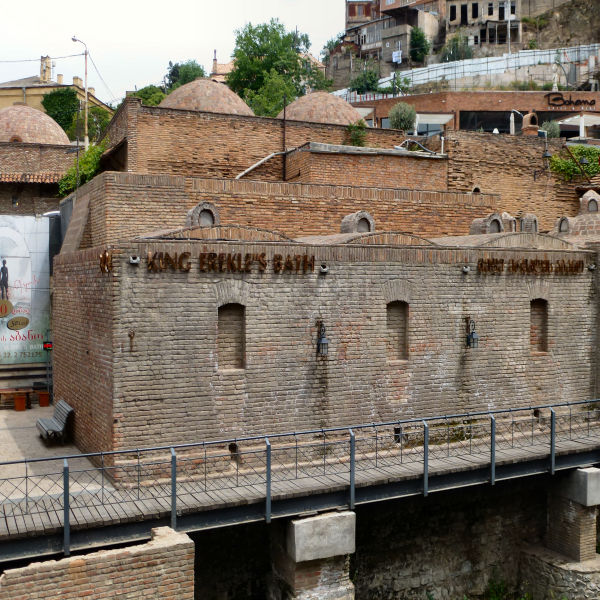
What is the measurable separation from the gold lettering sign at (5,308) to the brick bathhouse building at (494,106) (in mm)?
32015

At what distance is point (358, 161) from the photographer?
888 inches

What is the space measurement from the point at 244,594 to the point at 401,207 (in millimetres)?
11359

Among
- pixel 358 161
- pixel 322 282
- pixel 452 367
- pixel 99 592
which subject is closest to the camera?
pixel 99 592

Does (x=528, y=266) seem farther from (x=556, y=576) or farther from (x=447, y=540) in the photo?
(x=556, y=576)

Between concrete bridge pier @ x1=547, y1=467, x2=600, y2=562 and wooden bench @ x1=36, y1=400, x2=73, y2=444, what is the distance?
10.2 meters

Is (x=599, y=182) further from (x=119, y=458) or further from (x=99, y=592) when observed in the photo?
(x=99, y=592)

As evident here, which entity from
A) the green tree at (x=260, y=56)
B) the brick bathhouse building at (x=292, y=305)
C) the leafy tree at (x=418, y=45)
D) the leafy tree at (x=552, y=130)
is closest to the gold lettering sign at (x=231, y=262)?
the brick bathhouse building at (x=292, y=305)

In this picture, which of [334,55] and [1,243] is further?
[334,55]

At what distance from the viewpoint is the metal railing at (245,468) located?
36.5 ft


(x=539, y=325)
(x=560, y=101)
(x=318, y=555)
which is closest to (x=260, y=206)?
(x=539, y=325)

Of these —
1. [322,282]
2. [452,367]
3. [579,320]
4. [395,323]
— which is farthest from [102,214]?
[579,320]

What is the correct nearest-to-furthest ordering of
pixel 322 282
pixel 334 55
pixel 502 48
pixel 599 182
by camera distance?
1. pixel 322 282
2. pixel 599 182
3. pixel 502 48
4. pixel 334 55

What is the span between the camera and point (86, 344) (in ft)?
47.5

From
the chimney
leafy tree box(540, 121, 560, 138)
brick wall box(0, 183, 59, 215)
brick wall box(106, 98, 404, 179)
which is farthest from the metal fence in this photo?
brick wall box(106, 98, 404, 179)
